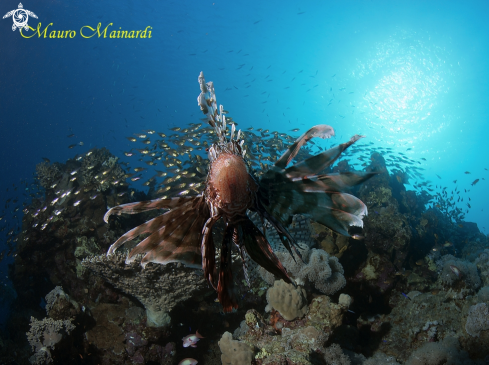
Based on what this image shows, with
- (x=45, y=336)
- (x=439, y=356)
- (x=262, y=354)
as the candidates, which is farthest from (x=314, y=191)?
(x=45, y=336)

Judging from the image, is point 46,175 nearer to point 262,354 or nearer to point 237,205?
point 262,354

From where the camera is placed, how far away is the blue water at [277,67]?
121 ft

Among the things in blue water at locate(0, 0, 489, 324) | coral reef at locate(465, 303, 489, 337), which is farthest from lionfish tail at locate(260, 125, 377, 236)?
blue water at locate(0, 0, 489, 324)

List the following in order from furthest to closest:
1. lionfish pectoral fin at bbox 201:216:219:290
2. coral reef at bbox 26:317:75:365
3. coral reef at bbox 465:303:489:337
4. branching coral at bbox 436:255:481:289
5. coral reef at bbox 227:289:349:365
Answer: branching coral at bbox 436:255:481:289 < coral reef at bbox 26:317:75:365 < coral reef at bbox 465:303:489:337 < coral reef at bbox 227:289:349:365 < lionfish pectoral fin at bbox 201:216:219:290

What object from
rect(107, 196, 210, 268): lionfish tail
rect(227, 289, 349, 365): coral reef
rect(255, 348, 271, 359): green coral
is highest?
rect(107, 196, 210, 268): lionfish tail

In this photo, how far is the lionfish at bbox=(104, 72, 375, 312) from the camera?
162 centimetres

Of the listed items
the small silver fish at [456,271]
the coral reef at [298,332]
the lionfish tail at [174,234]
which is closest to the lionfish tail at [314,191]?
the lionfish tail at [174,234]

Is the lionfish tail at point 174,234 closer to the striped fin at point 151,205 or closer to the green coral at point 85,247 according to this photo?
the striped fin at point 151,205

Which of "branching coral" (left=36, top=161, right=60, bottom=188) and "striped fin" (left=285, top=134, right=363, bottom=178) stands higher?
"branching coral" (left=36, top=161, right=60, bottom=188)

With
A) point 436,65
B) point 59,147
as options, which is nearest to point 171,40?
point 436,65

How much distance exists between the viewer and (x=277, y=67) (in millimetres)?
52125

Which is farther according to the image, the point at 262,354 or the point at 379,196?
the point at 379,196

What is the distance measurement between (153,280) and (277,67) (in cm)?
5649

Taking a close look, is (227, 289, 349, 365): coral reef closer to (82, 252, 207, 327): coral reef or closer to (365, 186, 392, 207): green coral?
(82, 252, 207, 327): coral reef
